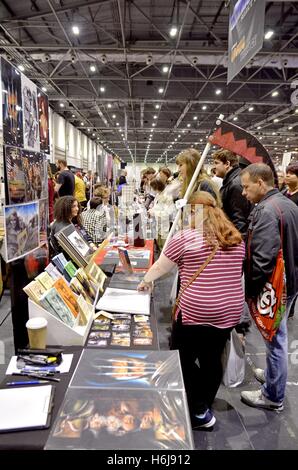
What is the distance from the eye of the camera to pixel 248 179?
208cm

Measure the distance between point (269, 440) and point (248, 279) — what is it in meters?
0.95

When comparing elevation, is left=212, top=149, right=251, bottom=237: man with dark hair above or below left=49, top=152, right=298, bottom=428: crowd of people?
above

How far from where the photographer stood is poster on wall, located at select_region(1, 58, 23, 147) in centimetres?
186

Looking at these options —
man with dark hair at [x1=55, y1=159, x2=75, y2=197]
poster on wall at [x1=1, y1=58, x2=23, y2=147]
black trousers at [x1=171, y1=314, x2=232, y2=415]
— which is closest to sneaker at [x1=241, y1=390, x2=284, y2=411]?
black trousers at [x1=171, y1=314, x2=232, y2=415]

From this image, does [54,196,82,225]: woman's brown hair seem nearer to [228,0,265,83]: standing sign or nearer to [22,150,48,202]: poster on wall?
[22,150,48,202]: poster on wall

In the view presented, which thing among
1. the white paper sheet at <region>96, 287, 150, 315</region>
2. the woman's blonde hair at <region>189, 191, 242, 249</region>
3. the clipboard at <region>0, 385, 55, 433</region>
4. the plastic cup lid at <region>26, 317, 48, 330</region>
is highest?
the woman's blonde hair at <region>189, 191, 242, 249</region>

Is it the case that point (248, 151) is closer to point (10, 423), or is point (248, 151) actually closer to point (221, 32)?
point (10, 423)

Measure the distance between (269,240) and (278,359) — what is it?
2.62 ft

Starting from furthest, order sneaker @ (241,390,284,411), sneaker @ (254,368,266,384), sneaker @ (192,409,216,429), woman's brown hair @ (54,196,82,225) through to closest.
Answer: woman's brown hair @ (54,196,82,225) → sneaker @ (254,368,266,384) → sneaker @ (241,390,284,411) → sneaker @ (192,409,216,429)

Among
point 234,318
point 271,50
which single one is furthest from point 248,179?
point 271,50

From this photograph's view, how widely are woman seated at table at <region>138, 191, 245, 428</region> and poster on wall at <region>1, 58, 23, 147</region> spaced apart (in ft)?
3.52

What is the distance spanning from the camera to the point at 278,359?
2164mm

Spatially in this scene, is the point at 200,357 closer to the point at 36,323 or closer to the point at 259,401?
the point at 259,401

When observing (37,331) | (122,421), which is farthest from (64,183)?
(122,421)
